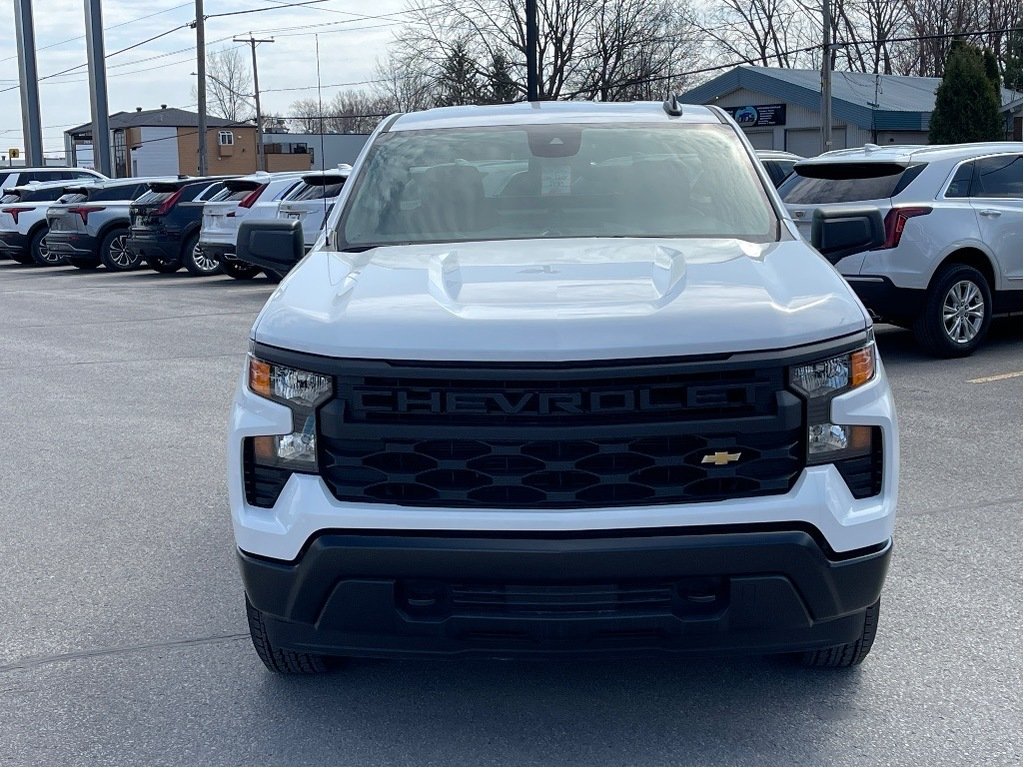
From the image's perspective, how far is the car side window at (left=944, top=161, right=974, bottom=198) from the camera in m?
10.1

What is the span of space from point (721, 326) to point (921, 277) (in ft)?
23.6

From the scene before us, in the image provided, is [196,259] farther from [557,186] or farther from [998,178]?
[557,186]

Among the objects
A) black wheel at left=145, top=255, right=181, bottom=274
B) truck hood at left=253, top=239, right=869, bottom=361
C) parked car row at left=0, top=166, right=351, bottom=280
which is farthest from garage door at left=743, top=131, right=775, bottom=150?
truck hood at left=253, top=239, right=869, bottom=361

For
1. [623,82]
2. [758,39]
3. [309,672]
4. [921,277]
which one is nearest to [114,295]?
[921,277]

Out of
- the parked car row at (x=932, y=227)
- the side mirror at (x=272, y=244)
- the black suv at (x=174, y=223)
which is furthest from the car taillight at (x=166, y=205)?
the side mirror at (x=272, y=244)

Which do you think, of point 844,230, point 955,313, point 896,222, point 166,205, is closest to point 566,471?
point 844,230

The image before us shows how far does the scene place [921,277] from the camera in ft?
32.5

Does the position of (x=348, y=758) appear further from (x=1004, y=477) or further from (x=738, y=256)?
(x=1004, y=477)

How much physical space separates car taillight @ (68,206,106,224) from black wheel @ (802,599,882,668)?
21.9 meters

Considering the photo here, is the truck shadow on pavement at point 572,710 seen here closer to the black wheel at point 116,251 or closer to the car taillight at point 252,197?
the car taillight at point 252,197

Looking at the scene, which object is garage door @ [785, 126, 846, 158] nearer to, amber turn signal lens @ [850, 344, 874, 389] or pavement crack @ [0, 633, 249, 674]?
pavement crack @ [0, 633, 249, 674]

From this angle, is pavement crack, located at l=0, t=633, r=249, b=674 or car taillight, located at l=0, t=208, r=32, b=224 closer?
pavement crack, located at l=0, t=633, r=249, b=674

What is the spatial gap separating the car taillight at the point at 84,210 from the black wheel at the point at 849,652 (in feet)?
71.8

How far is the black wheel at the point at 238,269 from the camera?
20156mm
